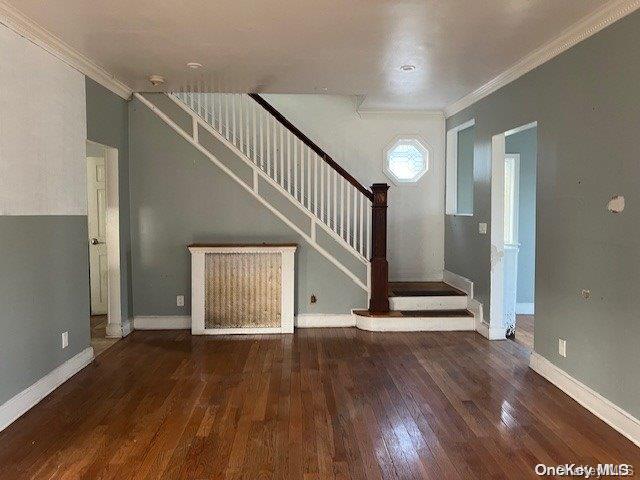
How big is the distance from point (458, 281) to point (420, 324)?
0.93m

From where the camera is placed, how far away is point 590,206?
3.17 metres

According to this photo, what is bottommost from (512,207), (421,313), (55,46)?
(421,313)

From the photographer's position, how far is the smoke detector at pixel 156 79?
14.2 ft

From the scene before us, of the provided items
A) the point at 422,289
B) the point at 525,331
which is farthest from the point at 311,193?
the point at 525,331

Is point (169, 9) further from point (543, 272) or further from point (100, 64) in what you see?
point (543, 272)

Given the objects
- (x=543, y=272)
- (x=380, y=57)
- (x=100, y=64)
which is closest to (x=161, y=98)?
(x=100, y=64)

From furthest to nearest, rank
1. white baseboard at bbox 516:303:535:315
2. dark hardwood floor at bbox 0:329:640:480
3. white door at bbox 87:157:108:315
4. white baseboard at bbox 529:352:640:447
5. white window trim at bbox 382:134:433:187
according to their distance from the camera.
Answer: white window trim at bbox 382:134:433:187, white baseboard at bbox 516:303:535:315, white door at bbox 87:157:108:315, white baseboard at bbox 529:352:640:447, dark hardwood floor at bbox 0:329:640:480

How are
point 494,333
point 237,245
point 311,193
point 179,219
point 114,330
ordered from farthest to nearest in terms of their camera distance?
point 311,193 < point 179,219 < point 237,245 < point 114,330 < point 494,333

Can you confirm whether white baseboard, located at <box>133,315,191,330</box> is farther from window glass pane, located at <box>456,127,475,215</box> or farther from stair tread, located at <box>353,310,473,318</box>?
window glass pane, located at <box>456,127,475,215</box>

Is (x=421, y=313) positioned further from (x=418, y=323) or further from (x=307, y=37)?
(x=307, y=37)

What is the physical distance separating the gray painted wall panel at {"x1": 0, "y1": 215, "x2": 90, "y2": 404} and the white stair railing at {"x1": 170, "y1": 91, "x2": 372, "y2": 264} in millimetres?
1924

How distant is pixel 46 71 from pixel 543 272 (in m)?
4.15

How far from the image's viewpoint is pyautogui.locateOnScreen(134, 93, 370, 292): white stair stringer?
509 centimetres

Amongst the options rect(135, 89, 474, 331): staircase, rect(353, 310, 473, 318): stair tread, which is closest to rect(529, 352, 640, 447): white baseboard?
rect(353, 310, 473, 318): stair tread
